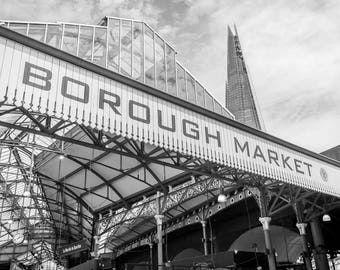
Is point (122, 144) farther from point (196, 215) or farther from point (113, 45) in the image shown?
point (196, 215)

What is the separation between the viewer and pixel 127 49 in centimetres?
1762

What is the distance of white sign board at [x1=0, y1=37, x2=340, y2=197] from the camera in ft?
19.8

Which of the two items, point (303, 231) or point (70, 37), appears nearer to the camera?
point (303, 231)

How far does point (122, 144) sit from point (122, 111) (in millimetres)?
2325

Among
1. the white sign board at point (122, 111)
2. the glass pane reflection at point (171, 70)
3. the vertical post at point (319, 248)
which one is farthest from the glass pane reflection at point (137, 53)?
the vertical post at point (319, 248)

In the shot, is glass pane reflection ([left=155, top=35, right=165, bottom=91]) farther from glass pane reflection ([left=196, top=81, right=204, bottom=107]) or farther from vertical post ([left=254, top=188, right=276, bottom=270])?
vertical post ([left=254, top=188, right=276, bottom=270])

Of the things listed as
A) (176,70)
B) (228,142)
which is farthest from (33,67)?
(176,70)

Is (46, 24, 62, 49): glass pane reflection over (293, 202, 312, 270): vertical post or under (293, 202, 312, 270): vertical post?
over

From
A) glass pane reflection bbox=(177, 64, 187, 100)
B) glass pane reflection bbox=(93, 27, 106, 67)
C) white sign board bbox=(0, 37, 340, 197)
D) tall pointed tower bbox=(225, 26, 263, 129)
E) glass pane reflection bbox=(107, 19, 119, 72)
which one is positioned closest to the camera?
white sign board bbox=(0, 37, 340, 197)

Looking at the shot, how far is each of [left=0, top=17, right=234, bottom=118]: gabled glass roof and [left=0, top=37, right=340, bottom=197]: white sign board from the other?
5.56 metres

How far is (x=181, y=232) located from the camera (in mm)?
25219

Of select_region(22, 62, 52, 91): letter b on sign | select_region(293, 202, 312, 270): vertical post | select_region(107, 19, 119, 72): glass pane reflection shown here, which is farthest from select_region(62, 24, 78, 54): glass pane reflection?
select_region(293, 202, 312, 270): vertical post

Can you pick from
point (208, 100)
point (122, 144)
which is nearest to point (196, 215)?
point (208, 100)

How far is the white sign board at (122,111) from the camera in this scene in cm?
605
